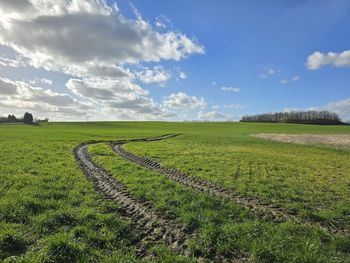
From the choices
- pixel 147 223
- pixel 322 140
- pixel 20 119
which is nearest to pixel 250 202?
pixel 147 223

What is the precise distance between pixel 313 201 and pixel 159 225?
721 cm

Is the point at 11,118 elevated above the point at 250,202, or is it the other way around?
the point at 11,118

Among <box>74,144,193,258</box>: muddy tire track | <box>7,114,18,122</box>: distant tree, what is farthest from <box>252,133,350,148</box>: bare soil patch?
<box>7,114,18,122</box>: distant tree

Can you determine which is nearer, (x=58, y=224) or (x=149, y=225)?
(x=58, y=224)

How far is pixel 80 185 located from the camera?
13867 millimetres

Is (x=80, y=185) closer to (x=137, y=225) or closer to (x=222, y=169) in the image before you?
(x=137, y=225)

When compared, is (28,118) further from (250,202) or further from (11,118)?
(250,202)

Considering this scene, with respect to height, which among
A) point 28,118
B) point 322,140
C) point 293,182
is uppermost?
point 28,118

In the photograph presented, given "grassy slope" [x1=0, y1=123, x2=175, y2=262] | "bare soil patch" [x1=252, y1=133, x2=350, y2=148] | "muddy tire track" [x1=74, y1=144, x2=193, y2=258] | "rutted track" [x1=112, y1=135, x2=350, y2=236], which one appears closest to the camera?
"grassy slope" [x1=0, y1=123, x2=175, y2=262]

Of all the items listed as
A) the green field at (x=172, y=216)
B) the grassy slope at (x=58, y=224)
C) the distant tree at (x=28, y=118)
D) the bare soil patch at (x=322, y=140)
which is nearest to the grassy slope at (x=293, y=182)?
the green field at (x=172, y=216)

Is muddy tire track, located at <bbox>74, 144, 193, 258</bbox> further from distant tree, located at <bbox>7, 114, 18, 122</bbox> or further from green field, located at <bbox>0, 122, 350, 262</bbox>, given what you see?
distant tree, located at <bbox>7, 114, 18, 122</bbox>

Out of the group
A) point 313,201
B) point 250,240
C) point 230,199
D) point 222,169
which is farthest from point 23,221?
point 222,169

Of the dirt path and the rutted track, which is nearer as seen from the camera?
the dirt path

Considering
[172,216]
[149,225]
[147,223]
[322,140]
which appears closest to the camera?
[149,225]
